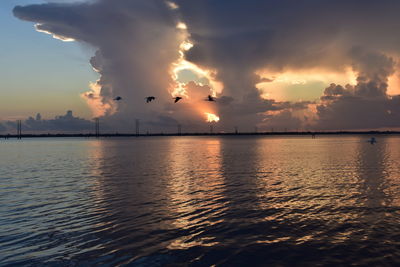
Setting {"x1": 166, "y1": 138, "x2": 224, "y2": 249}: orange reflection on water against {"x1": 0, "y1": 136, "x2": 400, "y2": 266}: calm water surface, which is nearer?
{"x1": 0, "y1": 136, "x2": 400, "y2": 266}: calm water surface

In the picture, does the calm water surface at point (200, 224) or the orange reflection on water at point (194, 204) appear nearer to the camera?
the calm water surface at point (200, 224)

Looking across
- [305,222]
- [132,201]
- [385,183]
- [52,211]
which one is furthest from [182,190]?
[385,183]

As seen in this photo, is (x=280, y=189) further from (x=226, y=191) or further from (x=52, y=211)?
(x=52, y=211)

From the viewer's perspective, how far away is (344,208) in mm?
29188

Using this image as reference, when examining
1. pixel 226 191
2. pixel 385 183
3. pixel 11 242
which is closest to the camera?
pixel 11 242

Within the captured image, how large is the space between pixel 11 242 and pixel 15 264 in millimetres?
3830

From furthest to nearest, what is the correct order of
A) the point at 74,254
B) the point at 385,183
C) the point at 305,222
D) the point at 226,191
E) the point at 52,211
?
1. the point at 385,183
2. the point at 226,191
3. the point at 52,211
4. the point at 305,222
5. the point at 74,254

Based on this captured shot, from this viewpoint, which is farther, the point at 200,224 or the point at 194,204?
the point at 194,204

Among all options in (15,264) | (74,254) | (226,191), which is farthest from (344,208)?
(15,264)

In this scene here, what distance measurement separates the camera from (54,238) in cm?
2102

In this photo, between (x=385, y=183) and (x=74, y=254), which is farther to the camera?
(x=385, y=183)

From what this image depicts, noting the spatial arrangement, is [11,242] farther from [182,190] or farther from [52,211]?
[182,190]

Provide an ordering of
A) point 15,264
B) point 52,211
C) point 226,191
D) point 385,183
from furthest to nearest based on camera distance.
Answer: point 385,183 < point 226,191 < point 52,211 < point 15,264

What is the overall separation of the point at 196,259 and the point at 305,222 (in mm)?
10878
